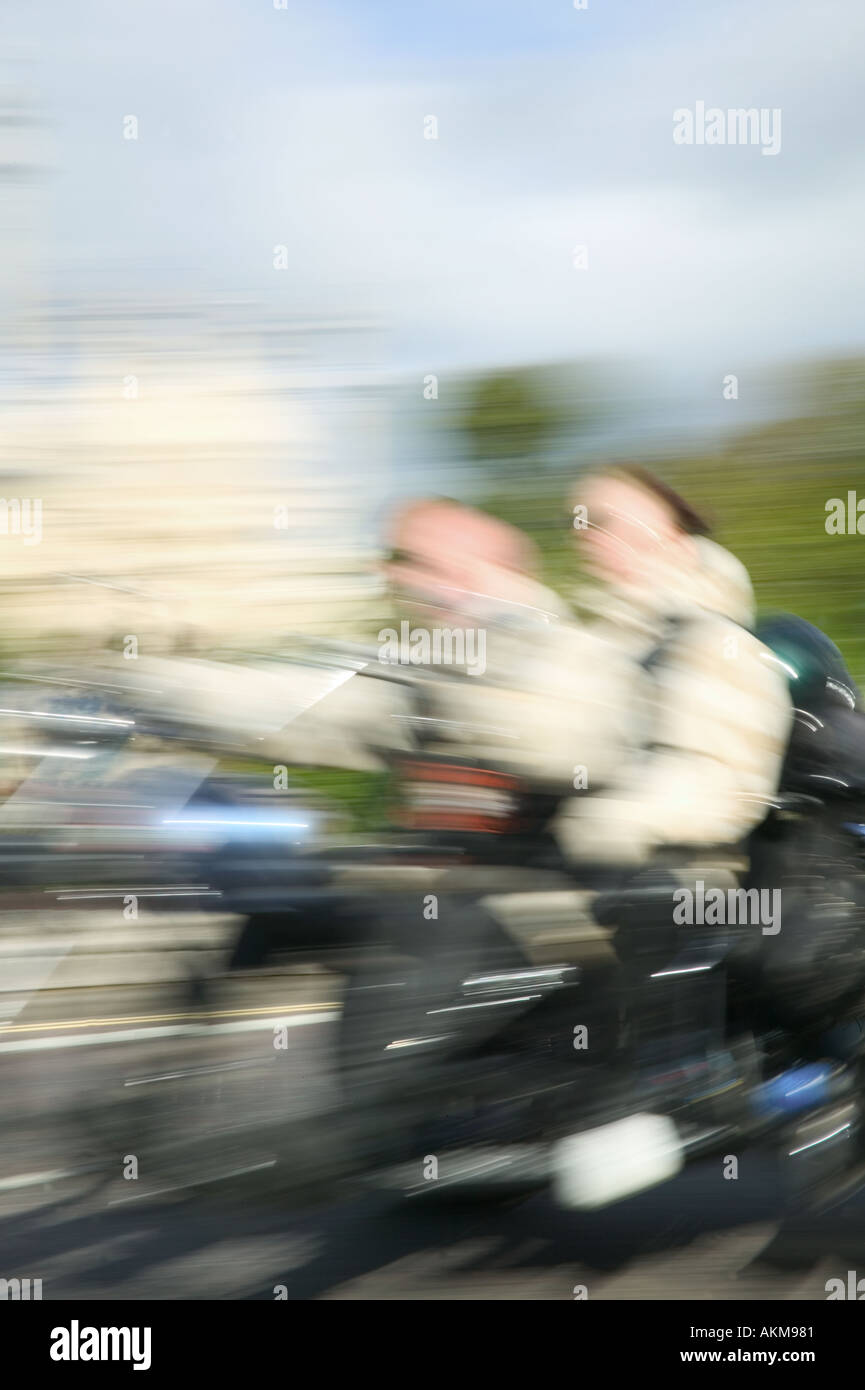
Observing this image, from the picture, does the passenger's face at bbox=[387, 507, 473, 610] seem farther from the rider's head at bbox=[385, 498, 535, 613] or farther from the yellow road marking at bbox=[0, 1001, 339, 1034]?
the yellow road marking at bbox=[0, 1001, 339, 1034]

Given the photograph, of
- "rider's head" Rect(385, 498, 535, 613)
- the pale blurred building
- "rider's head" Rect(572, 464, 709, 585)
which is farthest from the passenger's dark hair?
the pale blurred building

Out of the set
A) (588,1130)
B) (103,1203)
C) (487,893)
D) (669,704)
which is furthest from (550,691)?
(103,1203)

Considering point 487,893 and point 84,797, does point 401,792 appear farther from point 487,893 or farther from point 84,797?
point 84,797

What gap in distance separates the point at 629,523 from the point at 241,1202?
1.12 metres

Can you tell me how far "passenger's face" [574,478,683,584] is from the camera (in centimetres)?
168

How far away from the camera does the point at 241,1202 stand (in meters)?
1.62

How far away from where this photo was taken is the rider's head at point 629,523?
66.1 inches

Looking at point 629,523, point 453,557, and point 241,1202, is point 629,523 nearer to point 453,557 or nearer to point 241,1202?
point 453,557

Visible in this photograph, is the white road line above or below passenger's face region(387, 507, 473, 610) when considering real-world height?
below

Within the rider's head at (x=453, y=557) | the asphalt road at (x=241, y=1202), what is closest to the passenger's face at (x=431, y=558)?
the rider's head at (x=453, y=557)

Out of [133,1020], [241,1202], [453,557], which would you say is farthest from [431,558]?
[241,1202]

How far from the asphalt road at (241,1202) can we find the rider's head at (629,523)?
74 cm

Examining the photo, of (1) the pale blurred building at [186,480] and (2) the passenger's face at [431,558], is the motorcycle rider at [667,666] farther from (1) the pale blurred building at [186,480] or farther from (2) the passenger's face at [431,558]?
(1) the pale blurred building at [186,480]

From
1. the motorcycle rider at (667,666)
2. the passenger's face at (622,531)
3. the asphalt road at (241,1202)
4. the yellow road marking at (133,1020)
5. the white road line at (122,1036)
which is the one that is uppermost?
the passenger's face at (622,531)
